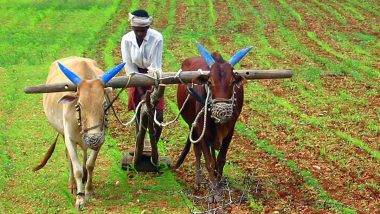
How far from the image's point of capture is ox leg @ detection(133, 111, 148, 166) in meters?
9.04

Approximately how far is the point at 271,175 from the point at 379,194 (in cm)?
146

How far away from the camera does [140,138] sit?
30.2ft

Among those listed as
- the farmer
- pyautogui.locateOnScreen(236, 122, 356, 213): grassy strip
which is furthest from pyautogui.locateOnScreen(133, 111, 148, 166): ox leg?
pyautogui.locateOnScreen(236, 122, 356, 213): grassy strip

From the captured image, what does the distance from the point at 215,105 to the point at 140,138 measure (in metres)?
1.86

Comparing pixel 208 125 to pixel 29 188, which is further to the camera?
pixel 29 188

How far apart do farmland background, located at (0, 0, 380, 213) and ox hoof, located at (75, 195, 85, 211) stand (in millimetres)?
104

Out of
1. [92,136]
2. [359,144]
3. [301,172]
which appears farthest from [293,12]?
[92,136]

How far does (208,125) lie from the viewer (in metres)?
8.31

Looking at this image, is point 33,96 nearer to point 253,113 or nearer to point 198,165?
point 253,113

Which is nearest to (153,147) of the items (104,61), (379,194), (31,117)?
(379,194)

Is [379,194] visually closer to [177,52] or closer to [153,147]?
[153,147]

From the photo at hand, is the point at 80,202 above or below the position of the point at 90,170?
below

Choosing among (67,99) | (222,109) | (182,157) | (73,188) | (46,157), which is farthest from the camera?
(182,157)

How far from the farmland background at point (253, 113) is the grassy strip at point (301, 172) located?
0.03m
